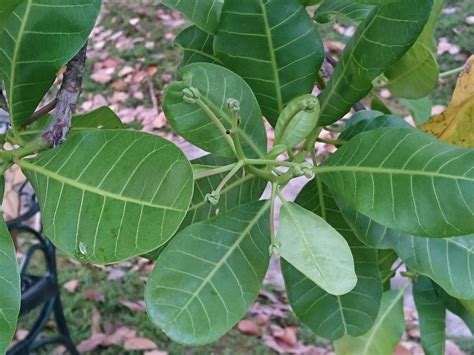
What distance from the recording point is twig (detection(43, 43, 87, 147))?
0.59 metres

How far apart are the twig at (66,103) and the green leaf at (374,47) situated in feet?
0.75

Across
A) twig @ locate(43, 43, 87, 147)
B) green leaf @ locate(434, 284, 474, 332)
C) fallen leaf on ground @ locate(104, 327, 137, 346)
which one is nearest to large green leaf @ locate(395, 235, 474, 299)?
green leaf @ locate(434, 284, 474, 332)

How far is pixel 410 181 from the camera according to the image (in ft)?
1.77

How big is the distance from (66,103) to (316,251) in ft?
0.85

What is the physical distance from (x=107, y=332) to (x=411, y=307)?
3.45ft

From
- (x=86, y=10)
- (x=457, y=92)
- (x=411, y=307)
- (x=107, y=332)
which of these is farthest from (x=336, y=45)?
(x=86, y=10)

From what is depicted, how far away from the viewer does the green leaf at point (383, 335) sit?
0.88m

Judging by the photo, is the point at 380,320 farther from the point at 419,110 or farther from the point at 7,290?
the point at 7,290

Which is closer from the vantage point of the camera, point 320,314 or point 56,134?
point 56,134

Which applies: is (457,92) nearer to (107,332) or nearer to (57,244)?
(57,244)

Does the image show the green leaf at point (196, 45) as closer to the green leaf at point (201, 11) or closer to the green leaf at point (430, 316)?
the green leaf at point (201, 11)

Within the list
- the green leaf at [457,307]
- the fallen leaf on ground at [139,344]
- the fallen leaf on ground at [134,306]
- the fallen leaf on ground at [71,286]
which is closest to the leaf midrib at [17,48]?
the green leaf at [457,307]

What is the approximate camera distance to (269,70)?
0.64 m

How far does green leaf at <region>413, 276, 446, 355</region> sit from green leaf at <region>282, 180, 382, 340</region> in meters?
0.19
